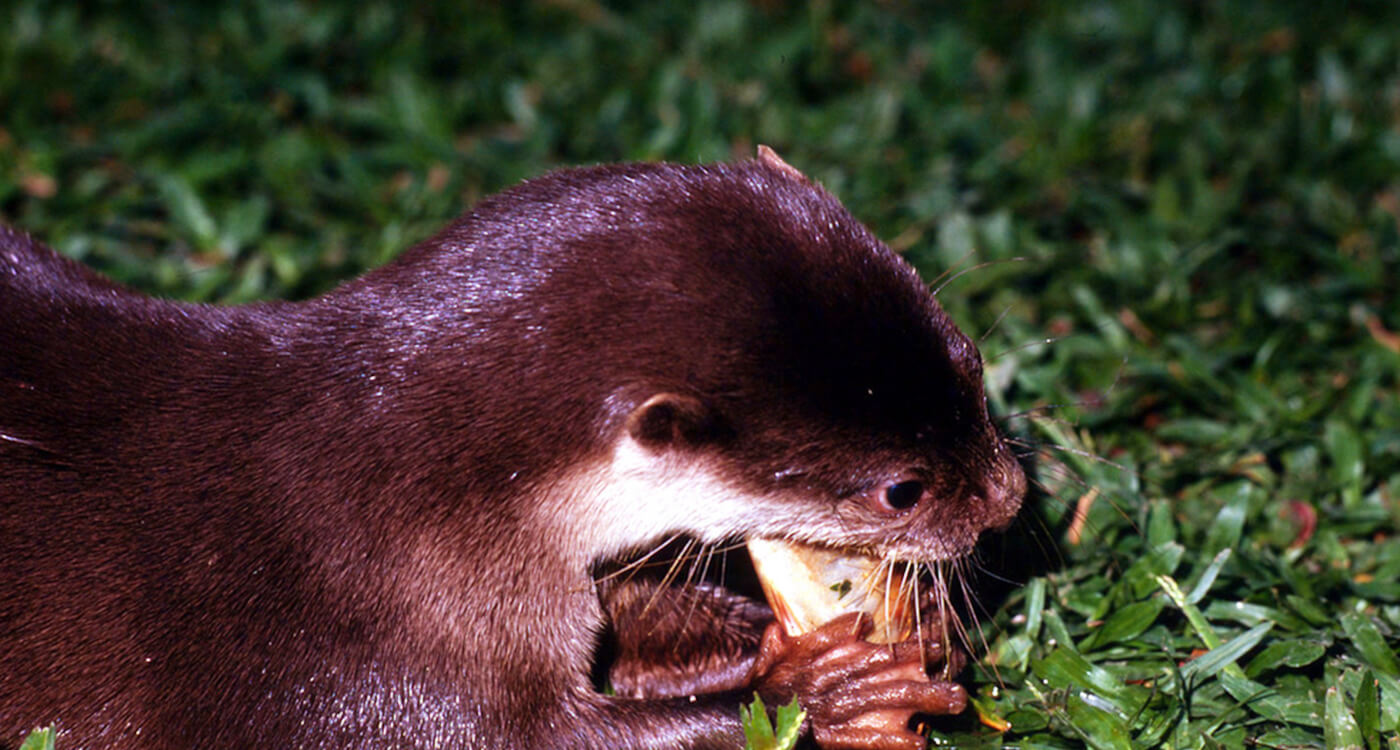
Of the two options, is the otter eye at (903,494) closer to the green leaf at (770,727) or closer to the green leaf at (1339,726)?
the green leaf at (770,727)

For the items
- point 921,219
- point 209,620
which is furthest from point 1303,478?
point 209,620

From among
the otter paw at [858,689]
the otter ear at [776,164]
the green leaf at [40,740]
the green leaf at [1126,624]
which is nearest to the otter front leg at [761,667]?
the otter paw at [858,689]

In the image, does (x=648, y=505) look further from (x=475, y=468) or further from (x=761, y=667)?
(x=761, y=667)

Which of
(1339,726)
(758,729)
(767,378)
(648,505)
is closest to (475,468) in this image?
(648,505)

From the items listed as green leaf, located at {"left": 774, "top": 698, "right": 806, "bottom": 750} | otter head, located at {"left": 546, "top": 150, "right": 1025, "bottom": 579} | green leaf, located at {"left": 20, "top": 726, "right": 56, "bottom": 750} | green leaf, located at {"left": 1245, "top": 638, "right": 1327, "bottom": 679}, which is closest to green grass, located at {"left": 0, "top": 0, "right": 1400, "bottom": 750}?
green leaf, located at {"left": 1245, "top": 638, "right": 1327, "bottom": 679}

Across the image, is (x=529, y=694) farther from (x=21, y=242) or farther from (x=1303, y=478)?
(x=1303, y=478)

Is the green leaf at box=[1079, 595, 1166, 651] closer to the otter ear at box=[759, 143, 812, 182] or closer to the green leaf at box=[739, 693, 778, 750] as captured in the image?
the green leaf at box=[739, 693, 778, 750]
